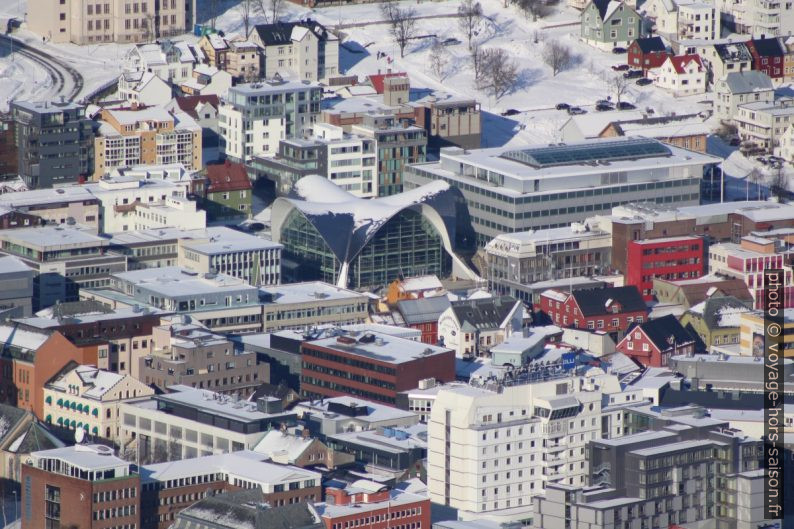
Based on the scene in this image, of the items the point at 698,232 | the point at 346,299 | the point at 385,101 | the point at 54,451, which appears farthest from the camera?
the point at 385,101

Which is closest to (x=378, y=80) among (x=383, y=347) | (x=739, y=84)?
(x=739, y=84)

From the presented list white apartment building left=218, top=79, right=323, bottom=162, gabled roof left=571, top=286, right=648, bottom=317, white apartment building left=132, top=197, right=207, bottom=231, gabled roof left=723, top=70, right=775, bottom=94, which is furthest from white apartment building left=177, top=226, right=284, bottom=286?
gabled roof left=723, top=70, right=775, bottom=94

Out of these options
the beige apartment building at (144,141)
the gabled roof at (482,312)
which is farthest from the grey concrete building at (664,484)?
the beige apartment building at (144,141)

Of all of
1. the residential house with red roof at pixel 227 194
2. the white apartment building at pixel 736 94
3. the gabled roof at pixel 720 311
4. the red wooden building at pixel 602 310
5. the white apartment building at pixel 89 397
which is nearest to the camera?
the white apartment building at pixel 89 397

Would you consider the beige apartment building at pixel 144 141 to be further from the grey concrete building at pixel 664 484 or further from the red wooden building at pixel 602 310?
the grey concrete building at pixel 664 484

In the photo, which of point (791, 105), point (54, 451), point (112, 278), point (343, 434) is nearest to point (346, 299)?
point (112, 278)

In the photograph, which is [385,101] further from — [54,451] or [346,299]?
[54,451]

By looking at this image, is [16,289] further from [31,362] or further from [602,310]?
[602,310]
